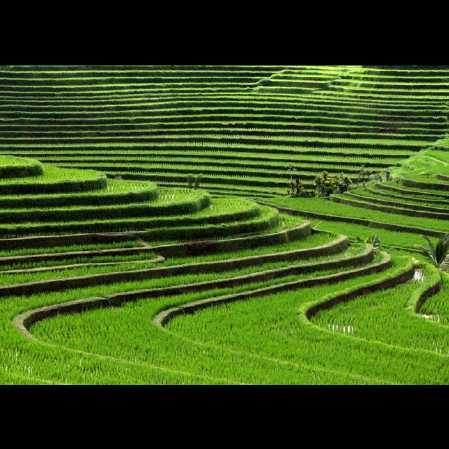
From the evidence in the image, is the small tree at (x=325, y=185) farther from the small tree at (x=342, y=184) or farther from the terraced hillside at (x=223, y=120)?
the terraced hillside at (x=223, y=120)

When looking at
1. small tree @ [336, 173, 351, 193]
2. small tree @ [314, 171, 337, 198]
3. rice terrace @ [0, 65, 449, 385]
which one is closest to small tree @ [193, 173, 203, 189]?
rice terrace @ [0, 65, 449, 385]

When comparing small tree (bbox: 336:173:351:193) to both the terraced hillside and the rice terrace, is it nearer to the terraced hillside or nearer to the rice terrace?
the rice terrace

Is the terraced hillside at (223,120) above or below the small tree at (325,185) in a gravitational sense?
above

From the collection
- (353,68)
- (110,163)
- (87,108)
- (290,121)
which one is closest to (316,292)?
(110,163)

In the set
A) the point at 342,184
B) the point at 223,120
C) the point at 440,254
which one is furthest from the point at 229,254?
the point at 223,120

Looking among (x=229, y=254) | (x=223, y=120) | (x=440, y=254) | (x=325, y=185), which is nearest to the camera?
(x=229, y=254)

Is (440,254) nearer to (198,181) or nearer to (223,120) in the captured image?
(198,181)

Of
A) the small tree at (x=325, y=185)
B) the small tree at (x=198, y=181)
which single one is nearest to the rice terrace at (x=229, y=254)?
the small tree at (x=325, y=185)
